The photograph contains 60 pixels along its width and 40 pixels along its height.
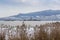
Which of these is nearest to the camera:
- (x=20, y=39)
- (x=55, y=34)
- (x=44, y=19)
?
(x=20, y=39)

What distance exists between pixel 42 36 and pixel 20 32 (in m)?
0.65

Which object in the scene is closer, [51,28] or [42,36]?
[42,36]

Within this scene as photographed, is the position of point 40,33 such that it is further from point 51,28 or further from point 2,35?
point 2,35

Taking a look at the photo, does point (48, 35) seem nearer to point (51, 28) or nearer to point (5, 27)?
point (51, 28)

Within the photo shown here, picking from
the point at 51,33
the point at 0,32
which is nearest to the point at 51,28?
the point at 51,33

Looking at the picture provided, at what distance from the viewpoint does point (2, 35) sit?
5.64m

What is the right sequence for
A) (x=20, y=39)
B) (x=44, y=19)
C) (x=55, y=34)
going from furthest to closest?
1. (x=44, y=19)
2. (x=55, y=34)
3. (x=20, y=39)

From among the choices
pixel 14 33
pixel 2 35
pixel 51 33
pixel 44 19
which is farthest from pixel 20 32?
pixel 44 19

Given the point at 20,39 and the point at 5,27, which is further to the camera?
the point at 5,27

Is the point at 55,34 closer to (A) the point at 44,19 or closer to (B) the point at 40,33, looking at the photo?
(B) the point at 40,33

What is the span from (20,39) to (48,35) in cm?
88

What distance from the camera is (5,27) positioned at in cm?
586

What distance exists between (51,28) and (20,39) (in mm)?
1190

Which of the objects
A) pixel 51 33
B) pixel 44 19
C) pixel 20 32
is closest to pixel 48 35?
pixel 51 33
